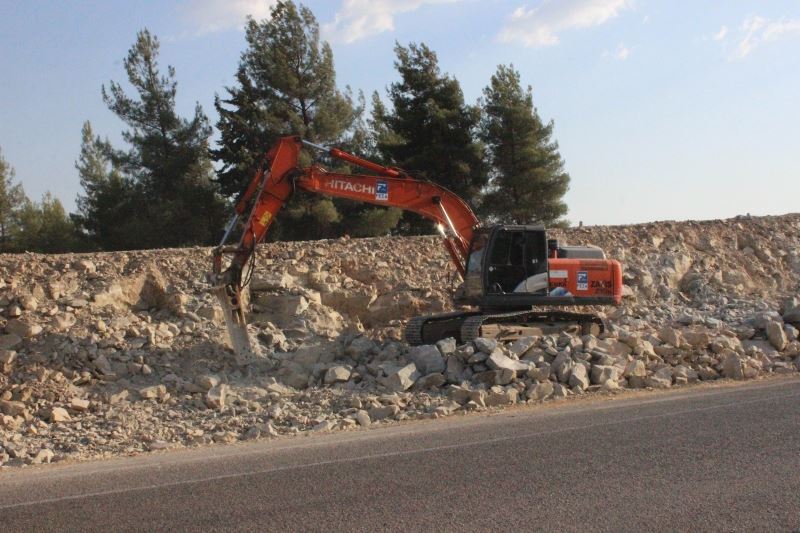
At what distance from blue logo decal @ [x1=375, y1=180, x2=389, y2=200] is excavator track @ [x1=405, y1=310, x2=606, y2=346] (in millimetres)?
2566

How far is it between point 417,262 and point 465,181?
1160 centimetres

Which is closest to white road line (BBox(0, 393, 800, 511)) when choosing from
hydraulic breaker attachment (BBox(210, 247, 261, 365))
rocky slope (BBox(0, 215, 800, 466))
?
rocky slope (BBox(0, 215, 800, 466))

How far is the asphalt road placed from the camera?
602 cm

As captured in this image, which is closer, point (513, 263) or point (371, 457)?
point (371, 457)

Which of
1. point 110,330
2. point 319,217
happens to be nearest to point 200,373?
point 110,330

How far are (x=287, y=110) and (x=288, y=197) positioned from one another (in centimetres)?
1451

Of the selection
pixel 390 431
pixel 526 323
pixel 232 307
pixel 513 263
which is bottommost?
pixel 390 431

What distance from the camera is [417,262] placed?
20922mm

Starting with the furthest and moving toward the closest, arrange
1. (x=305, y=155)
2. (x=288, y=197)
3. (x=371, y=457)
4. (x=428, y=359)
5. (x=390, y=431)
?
(x=305, y=155)
(x=288, y=197)
(x=428, y=359)
(x=390, y=431)
(x=371, y=457)

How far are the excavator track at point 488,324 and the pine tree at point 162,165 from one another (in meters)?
15.2

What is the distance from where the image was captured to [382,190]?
619 inches

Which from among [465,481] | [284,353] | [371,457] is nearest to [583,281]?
[284,353]

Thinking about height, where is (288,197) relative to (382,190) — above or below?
below

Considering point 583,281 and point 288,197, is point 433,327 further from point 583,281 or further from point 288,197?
point 288,197
